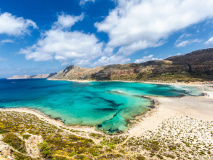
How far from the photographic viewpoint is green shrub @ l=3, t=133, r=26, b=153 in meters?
14.2

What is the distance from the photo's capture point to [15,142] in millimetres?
14859

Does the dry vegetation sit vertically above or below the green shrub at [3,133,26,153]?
below

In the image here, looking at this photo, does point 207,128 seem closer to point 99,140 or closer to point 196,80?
A: point 99,140

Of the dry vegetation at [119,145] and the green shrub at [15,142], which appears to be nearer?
the green shrub at [15,142]

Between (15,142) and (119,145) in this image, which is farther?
(119,145)

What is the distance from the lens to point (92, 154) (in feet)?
58.0

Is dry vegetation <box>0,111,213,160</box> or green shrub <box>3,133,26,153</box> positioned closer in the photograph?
green shrub <box>3,133,26,153</box>

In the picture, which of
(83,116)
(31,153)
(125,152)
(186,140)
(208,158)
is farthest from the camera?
(83,116)

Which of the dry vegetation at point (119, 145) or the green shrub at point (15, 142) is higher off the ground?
the green shrub at point (15, 142)

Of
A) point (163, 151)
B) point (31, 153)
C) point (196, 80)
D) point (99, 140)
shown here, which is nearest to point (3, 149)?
point (31, 153)

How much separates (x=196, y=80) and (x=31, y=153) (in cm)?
15673

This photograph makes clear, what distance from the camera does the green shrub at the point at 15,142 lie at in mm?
14222

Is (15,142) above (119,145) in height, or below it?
above

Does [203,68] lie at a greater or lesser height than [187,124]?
greater
